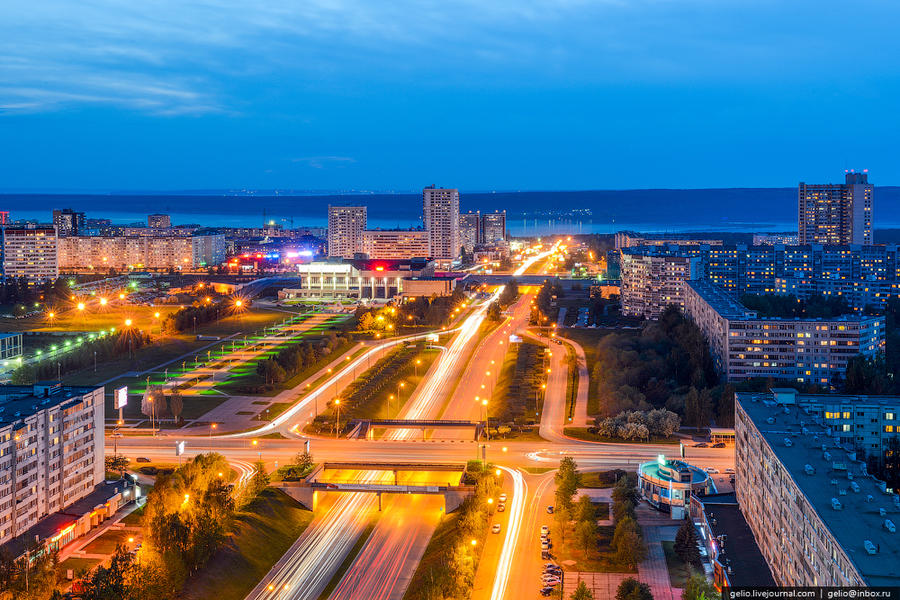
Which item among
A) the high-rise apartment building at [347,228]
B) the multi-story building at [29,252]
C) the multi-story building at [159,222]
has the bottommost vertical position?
the multi-story building at [29,252]

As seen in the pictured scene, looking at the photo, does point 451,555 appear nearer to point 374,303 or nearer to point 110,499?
point 110,499

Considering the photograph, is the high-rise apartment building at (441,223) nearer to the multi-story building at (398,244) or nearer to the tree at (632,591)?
the multi-story building at (398,244)

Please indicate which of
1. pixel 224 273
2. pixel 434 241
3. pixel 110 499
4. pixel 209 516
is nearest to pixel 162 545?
pixel 209 516

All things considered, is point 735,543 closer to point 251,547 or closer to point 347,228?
point 251,547

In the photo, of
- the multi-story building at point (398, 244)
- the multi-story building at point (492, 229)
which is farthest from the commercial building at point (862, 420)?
the multi-story building at point (492, 229)

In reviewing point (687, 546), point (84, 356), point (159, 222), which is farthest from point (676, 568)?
point (159, 222)

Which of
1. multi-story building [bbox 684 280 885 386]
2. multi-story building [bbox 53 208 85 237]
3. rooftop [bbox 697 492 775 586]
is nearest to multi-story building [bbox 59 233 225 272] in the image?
multi-story building [bbox 53 208 85 237]

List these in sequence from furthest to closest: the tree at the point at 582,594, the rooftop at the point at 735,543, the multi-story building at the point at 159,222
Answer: the multi-story building at the point at 159,222 → the rooftop at the point at 735,543 → the tree at the point at 582,594
